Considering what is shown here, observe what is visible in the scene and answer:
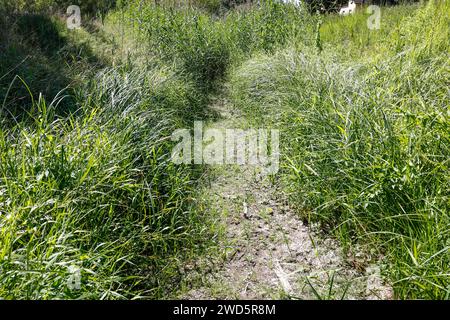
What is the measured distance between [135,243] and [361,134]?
1646 millimetres

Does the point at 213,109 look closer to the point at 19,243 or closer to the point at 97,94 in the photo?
the point at 97,94

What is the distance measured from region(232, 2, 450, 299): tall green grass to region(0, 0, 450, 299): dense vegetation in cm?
1

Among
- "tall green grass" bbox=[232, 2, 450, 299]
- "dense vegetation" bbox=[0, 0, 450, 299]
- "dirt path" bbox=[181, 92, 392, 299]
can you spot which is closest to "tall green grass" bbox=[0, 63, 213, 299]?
"dense vegetation" bbox=[0, 0, 450, 299]

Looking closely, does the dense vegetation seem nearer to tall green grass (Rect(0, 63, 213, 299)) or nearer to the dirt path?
tall green grass (Rect(0, 63, 213, 299))

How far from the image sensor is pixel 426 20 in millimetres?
3809

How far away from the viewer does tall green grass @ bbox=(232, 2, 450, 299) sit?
1.60 meters

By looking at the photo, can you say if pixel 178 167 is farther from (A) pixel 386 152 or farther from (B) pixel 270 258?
(A) pixel 386 152

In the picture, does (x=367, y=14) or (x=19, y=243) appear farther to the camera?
(x=367, y=14)

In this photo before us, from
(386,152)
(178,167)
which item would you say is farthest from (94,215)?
(386,152)

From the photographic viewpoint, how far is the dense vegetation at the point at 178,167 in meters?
1.55

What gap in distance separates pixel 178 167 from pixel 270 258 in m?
1.15

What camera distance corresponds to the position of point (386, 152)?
1.97 m

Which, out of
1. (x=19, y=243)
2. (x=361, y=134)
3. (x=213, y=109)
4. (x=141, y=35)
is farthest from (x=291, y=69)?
(x=19, y=243)
